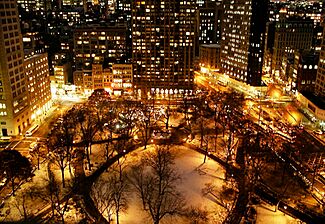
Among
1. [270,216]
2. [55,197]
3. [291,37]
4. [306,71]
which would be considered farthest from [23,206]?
[291,37]

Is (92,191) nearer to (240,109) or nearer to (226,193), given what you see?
(226,193)

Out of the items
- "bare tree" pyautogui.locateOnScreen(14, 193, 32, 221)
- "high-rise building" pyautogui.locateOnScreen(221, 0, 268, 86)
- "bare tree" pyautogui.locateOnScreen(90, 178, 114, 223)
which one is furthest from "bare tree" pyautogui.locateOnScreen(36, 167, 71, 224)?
"high-rise building" pyautogui.locateOnScreen(221, 0, 268, 86)

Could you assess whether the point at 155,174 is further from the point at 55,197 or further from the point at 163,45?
the point at 163,45

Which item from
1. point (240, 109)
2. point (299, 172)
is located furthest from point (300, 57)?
point (299, 172)

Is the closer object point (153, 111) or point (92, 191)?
point (92, 191)

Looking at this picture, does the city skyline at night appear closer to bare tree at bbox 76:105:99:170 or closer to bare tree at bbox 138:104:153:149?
bare tree at bbox 138:104:153:149
